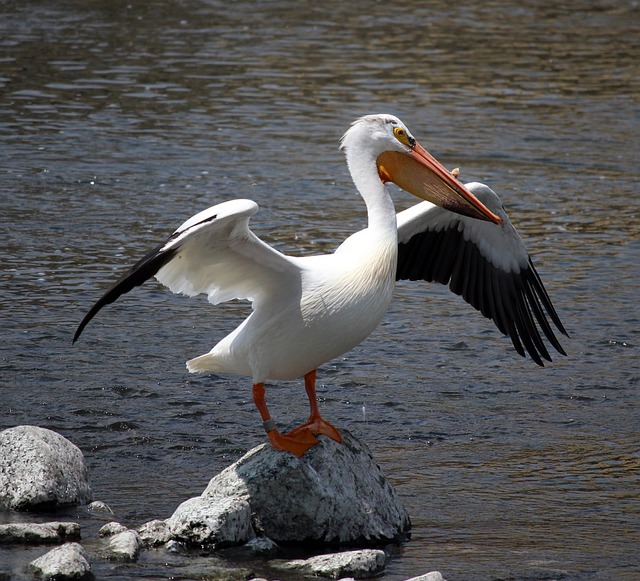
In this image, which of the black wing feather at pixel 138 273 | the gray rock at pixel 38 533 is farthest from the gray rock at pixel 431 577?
the black wing feather at pixel 138 273

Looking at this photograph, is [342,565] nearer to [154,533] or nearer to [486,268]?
[154,533]

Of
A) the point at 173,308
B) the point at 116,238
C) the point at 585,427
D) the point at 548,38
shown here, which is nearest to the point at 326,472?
the point at 585,427

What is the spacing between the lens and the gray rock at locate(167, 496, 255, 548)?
467cm

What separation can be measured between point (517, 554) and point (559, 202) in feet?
19.8

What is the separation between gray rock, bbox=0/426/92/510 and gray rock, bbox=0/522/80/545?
34 centimetres

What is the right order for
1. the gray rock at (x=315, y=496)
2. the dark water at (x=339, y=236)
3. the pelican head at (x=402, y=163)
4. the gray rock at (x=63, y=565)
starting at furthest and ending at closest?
1. the dark water at (x=339, y=236)
2. the pelican head at (x=402, y=163)
3. the gray rock at (x=315, y=496)
4. the gray rock at (x=63, y=565)

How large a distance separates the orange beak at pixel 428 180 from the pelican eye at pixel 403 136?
3 cm

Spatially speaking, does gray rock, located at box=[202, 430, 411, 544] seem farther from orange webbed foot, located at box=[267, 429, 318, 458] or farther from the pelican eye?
the pelican eye

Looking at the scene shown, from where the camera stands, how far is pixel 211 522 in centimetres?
469

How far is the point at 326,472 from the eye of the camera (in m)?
5.03

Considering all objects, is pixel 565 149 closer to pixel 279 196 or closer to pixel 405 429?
pixel 279 196

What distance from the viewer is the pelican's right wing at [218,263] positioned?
4641 mm

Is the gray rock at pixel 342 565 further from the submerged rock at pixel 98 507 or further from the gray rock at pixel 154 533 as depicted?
the submerged rock at pixel 98 507

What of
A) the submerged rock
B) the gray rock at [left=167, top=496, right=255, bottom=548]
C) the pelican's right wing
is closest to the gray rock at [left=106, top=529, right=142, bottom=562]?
the gray rock at [left=167, top=496, right=255, bottom=548]
